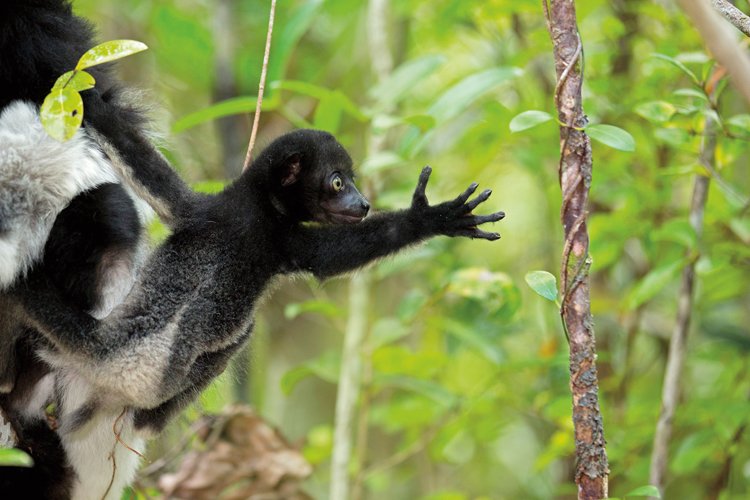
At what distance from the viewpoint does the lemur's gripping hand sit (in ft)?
9.62

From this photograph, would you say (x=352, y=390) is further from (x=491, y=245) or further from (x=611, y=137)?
(x=491, y=245)

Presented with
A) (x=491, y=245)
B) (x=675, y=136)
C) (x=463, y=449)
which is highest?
(x=675, y=136)

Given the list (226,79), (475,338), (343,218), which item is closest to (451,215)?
(343,218)

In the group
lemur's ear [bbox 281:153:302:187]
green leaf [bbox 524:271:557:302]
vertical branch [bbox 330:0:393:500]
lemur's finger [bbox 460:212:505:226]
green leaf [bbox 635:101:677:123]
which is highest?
green leaf [bbox 635:101:677:123]

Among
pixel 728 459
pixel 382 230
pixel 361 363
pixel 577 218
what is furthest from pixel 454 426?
pixel 577 218

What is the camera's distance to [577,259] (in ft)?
7.72

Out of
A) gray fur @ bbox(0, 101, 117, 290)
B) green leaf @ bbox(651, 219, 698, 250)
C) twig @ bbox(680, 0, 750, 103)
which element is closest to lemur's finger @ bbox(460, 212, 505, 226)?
green leaf @ bbox(651, 219, 698, 250)

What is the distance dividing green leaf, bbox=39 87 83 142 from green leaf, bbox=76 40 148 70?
0.08 metres

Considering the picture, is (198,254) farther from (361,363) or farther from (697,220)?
(697,220)

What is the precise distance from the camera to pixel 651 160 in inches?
184

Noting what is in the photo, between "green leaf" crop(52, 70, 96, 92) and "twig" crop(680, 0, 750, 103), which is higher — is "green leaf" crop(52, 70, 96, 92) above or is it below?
below

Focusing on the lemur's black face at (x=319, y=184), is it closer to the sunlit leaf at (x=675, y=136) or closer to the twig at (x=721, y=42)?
the sunlit leaf at (x=675, y=136)

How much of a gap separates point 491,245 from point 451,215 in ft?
15.3

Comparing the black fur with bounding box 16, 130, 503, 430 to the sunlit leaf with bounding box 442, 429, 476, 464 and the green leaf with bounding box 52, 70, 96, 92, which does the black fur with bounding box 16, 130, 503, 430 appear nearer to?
the green leaf with bounding box 52, 70, 96, 92
